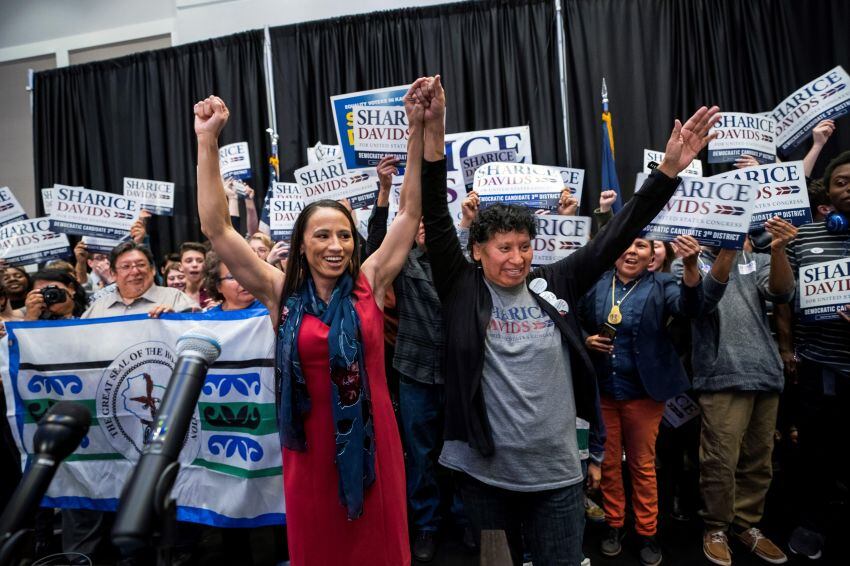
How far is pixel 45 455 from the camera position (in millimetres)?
790

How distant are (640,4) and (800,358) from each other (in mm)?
3853

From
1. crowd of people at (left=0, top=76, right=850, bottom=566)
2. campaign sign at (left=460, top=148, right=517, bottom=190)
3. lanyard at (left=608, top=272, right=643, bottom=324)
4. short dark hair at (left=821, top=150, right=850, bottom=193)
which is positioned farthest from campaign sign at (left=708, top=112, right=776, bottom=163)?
lanyard at (left=608, top=272, right=643, bottom=324)

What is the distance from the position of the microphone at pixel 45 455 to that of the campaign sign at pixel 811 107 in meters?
4.29

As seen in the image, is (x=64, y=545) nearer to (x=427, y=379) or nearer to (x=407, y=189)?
(x=427, y=379)

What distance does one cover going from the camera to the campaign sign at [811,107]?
3.59 metres

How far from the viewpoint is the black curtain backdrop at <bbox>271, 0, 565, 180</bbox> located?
222 inches

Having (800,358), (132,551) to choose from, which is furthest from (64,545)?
(800,358)

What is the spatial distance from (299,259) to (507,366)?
709mm

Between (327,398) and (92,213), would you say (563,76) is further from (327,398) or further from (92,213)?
(327,398)

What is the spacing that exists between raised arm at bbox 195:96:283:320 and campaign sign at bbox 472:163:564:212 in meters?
1.98

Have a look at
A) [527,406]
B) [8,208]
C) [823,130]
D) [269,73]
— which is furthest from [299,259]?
[269,73]

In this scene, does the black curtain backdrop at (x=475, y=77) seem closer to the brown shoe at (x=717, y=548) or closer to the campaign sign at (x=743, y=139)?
the campaign sign at (x=743, y=139)

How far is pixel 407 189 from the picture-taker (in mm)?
1836

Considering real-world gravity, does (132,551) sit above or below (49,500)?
above
